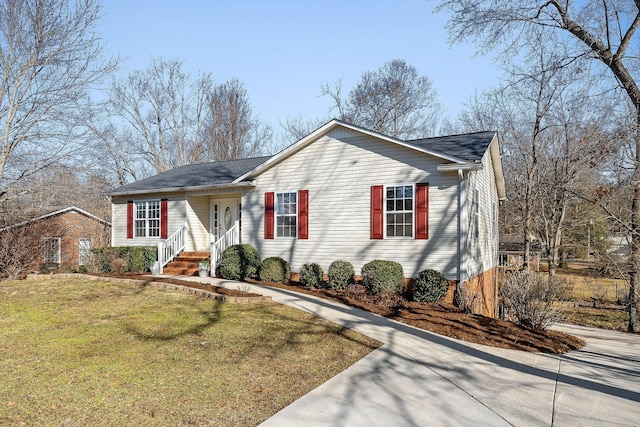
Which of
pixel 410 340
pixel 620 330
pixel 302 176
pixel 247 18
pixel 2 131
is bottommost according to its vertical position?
pixel 620 330

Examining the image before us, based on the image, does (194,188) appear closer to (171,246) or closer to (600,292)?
Result: (171,246)

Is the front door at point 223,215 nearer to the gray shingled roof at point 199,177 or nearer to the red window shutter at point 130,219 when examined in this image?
the gray shingled roof at point 199,177

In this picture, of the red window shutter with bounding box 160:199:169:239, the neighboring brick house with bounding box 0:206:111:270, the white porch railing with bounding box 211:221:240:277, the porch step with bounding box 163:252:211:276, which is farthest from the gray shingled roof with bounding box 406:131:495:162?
the neighboring brick house with bounding box 0:206:111:270

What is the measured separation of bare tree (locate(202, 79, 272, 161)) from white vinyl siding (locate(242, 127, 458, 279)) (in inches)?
821

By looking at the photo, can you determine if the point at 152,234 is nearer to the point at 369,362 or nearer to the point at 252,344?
the point at 252,344

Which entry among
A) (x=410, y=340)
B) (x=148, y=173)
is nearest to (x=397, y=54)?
(x=148, y=173)

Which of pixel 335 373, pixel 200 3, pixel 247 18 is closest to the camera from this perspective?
pixel 335 373

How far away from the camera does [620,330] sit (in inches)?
582

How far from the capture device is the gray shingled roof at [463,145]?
10891mm

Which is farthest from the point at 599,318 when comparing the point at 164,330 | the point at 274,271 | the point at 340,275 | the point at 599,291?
the point at 164,330

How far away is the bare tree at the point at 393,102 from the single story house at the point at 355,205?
16.0 meters

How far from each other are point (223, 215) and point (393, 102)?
19593 mm

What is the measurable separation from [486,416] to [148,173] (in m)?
34.6

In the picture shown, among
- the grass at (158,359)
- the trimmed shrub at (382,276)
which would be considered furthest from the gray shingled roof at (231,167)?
the grass at (158,359)
